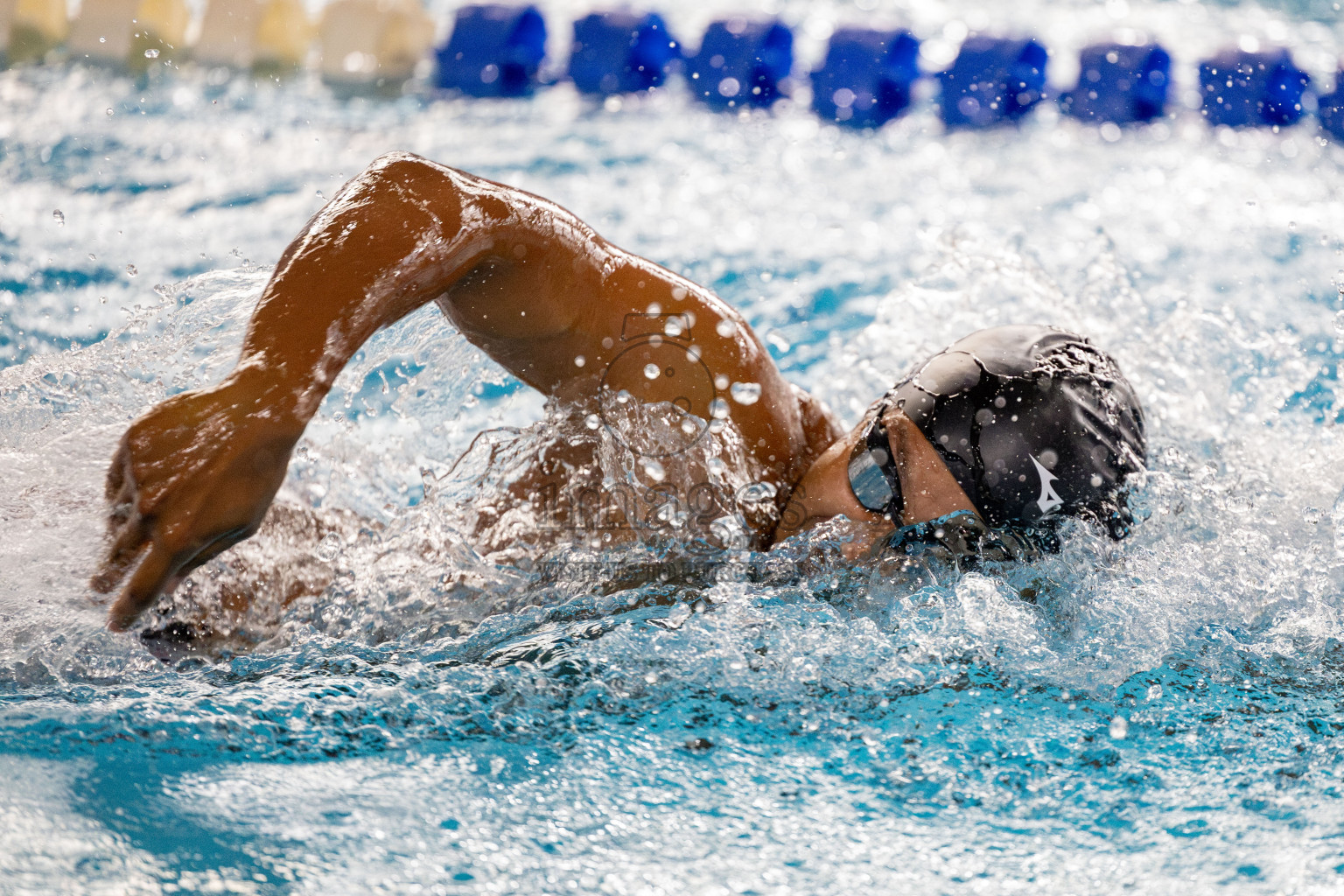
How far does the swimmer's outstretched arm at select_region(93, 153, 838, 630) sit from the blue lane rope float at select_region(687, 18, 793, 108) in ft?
11.6

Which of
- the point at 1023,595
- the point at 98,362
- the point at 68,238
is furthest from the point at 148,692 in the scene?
the point at 68,238

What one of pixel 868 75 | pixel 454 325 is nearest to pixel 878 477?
pixel 454 325

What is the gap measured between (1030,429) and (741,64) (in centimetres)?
395

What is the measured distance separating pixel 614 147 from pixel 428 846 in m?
3.91

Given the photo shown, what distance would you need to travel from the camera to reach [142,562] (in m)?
1.10

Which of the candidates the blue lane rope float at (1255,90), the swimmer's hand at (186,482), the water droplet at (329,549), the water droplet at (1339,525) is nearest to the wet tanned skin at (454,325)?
the swimmer's hand at (186,482)

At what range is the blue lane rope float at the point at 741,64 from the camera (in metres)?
5.15

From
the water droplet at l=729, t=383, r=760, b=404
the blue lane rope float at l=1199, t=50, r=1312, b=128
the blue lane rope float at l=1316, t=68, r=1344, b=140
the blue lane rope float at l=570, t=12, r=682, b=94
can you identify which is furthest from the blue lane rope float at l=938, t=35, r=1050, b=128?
the water droplet at l=729, t=383, r=760, b=404

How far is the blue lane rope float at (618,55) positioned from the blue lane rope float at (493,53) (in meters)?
0.21

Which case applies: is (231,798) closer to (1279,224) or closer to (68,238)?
(68,238)

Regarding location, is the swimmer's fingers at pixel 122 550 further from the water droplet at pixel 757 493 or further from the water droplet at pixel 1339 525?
the water droplet at pixel 1339 525

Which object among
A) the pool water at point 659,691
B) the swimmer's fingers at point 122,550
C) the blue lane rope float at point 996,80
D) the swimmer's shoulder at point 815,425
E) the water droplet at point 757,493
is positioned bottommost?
the pool water at point 659,691

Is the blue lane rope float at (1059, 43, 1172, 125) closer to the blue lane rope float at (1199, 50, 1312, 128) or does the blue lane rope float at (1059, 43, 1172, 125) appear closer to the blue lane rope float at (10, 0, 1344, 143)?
the blue lane rope float at (10, 0, 1344, 143)

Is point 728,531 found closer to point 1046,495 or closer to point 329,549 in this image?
point 1046,495
